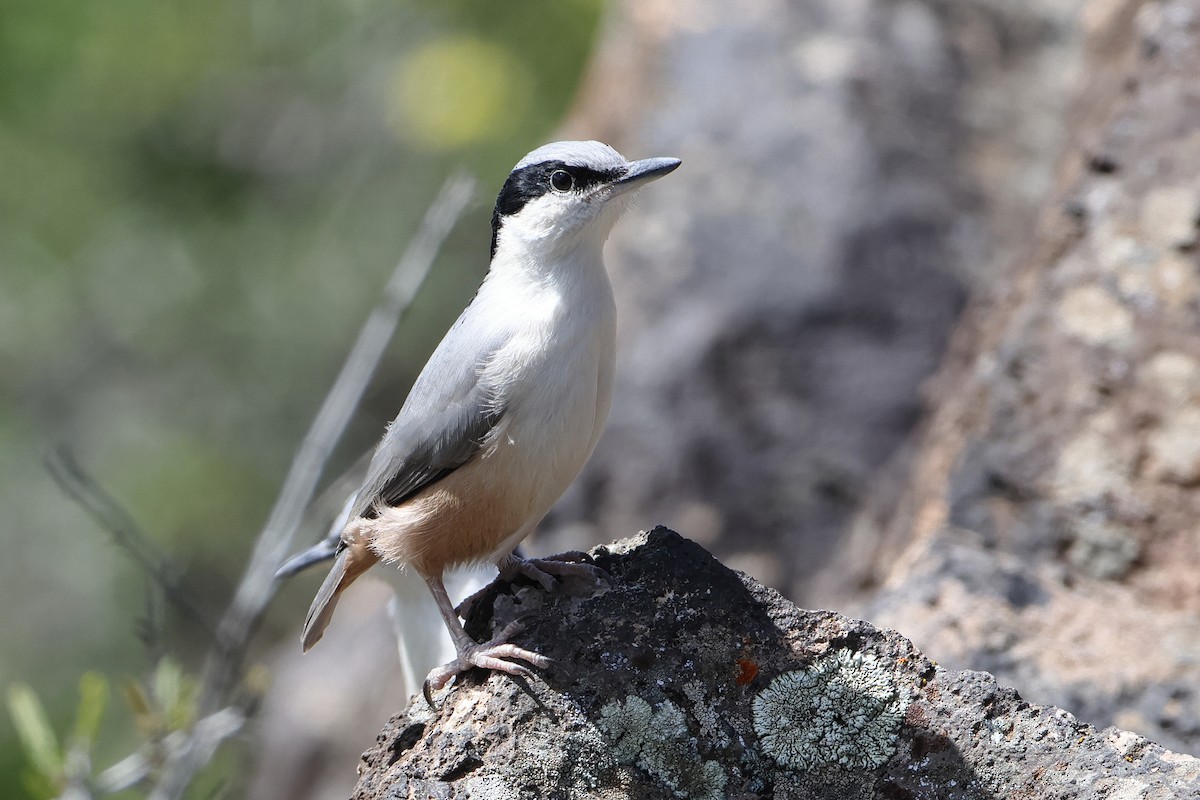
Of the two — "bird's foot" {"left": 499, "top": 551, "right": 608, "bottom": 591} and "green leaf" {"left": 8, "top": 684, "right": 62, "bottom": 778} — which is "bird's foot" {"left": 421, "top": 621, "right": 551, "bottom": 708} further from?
"green leaf" {"left": 8, "top": 684, "right": 62, "bottom": 778}

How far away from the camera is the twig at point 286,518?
10.3ft

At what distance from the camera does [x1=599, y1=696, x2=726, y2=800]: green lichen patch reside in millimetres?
2662

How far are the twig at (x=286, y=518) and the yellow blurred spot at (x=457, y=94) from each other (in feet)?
13.0

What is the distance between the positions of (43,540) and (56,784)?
18.7 ft

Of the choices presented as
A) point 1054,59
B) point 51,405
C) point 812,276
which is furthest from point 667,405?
point 51,405

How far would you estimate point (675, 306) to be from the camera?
21.0 feet

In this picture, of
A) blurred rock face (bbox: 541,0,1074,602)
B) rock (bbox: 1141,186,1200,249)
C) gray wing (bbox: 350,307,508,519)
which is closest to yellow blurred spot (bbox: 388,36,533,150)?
blurred rock face (bbox: 541,0,1074,602)

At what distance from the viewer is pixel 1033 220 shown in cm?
632

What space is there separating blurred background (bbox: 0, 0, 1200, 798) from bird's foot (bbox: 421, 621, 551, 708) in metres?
1.07

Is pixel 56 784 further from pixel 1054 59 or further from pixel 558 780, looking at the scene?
pixel 1054 59

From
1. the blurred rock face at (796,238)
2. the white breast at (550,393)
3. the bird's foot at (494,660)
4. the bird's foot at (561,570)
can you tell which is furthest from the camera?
the blurred rock face at (796,238)

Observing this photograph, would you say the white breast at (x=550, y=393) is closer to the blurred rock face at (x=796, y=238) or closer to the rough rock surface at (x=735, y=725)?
the rough rock surface at (x=735, y=725)

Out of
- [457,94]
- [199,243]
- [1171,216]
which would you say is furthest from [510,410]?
[199,243]

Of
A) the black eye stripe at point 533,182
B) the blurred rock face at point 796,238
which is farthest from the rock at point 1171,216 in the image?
the black eye stripe at point 533,182
